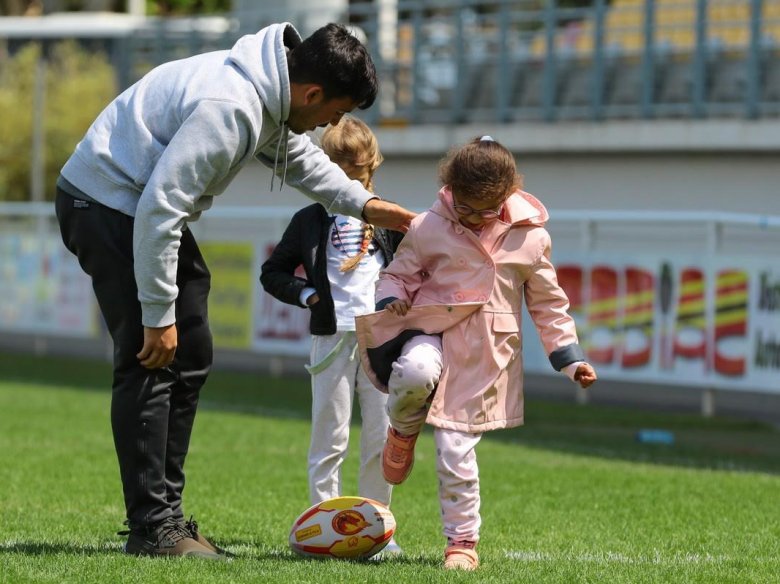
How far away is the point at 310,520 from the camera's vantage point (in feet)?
20.9

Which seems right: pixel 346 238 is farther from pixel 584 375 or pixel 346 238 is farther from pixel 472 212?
pixel 584 375

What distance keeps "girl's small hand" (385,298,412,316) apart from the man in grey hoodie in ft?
1.18

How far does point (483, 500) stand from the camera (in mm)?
8742

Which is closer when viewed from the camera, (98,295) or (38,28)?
(98,295)

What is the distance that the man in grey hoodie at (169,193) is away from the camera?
18.9 feet

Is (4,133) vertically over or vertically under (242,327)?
under

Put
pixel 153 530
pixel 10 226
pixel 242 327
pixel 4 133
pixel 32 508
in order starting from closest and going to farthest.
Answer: pixel 153 530 → pixel 32 508 → pixel 242 327 → pixel 10 226 → pixel 4 133

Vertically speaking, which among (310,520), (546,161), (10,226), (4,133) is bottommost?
(4,133)

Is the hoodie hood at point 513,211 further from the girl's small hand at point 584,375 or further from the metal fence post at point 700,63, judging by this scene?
the metal fence post at point 700,63

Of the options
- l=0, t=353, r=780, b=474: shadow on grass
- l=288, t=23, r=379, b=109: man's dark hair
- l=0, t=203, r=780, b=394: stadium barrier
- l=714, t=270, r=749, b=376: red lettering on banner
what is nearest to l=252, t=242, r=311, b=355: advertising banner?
l=0, t=203, r=780, b=394: stadium barrier

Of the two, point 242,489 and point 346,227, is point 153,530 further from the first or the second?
point 242,489

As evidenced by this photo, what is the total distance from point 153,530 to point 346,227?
1.67 meters

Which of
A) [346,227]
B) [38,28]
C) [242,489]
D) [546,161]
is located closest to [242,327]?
[546,161]

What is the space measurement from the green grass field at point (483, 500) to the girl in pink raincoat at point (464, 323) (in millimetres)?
402
